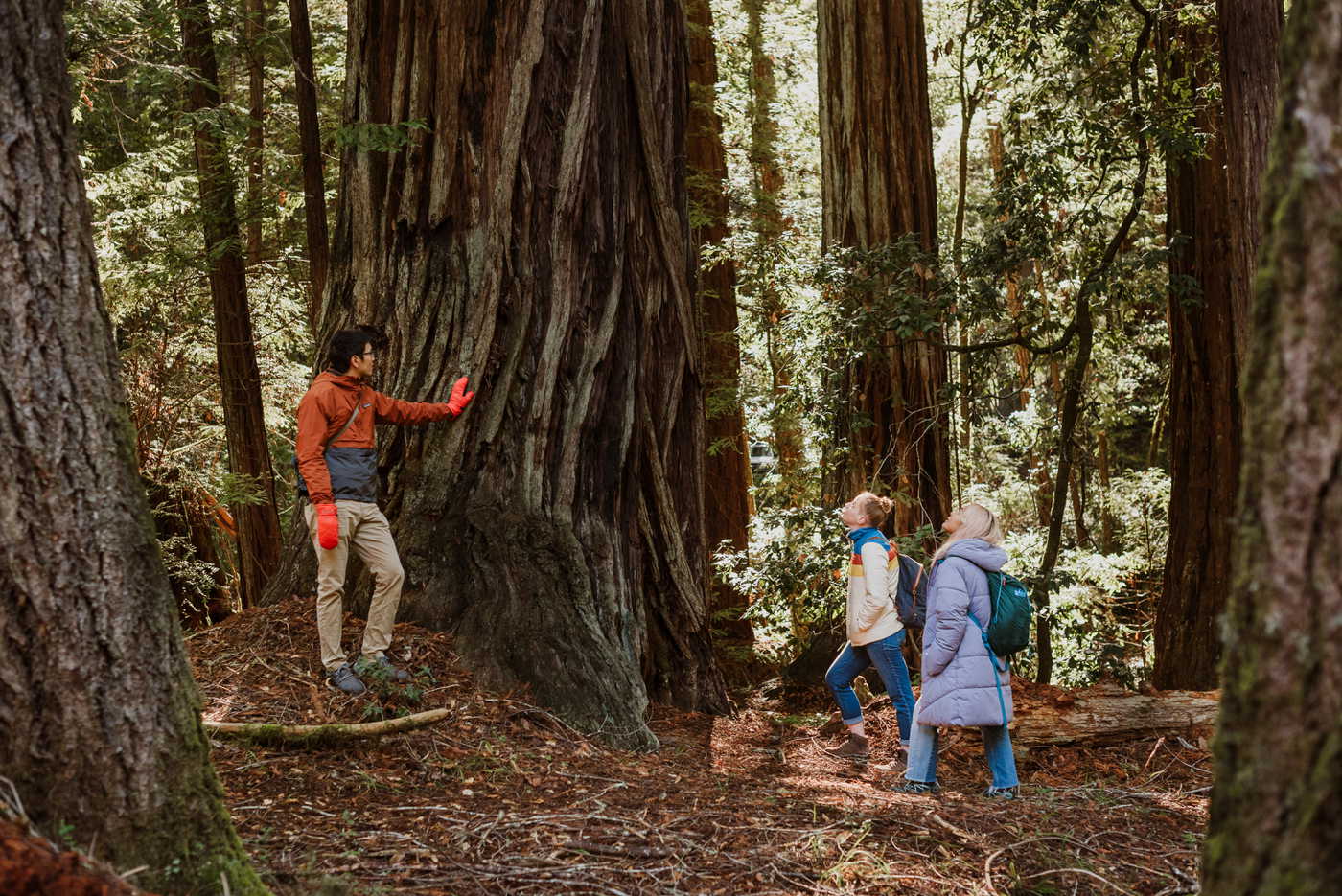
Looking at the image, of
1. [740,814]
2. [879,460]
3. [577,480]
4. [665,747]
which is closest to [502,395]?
[577,480]

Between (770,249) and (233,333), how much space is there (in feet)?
18.3

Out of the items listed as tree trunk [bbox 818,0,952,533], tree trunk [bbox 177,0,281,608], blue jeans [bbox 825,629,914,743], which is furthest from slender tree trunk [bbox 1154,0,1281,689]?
tree trunk [bbox 177,0,281,608]

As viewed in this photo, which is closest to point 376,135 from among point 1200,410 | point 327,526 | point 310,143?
point 327,526

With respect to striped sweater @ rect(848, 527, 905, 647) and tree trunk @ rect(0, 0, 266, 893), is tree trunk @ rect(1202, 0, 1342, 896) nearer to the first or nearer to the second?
tree trunk @ rect(0, 0, 266, 893)

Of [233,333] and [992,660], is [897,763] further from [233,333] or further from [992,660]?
[233,333]

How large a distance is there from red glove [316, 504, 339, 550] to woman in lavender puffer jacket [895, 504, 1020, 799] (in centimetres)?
300

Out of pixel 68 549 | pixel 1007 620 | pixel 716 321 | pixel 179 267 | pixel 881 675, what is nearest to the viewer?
pixel 68 549

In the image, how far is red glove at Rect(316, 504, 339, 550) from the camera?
5469 mm

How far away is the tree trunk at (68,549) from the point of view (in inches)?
111

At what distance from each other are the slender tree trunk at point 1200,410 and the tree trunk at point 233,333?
850 cm

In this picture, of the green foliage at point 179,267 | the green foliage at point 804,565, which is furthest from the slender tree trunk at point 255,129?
the green foliage at point 804,565

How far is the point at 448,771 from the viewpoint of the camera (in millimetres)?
4984

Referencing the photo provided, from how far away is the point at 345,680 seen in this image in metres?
5.55

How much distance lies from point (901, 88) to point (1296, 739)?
8.77 metres
